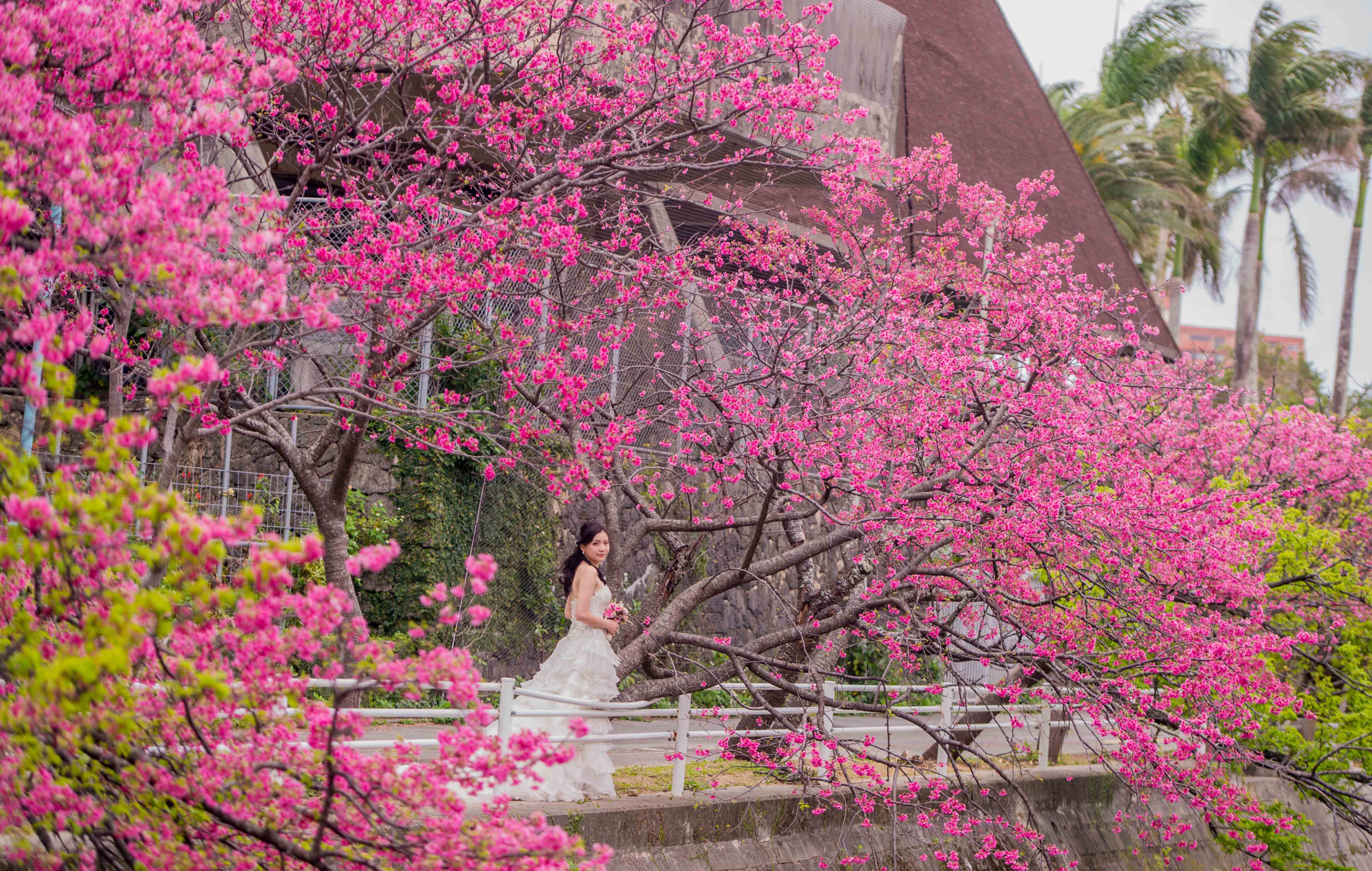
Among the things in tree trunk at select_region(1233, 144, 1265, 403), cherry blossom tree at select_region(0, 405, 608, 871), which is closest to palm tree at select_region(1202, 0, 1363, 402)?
tree trunk at select_region(1233, 144, 1265, 403)

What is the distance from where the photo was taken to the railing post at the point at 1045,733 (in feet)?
40.8

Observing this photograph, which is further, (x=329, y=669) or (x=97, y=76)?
(x=97, y=76)

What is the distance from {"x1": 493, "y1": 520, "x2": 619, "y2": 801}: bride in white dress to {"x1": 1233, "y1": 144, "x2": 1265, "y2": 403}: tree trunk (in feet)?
89.3

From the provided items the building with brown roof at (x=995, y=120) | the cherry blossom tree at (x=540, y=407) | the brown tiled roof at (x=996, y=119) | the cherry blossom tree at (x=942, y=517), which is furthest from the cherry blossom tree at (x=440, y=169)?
the brown tiled roof at (x=996, y=119)

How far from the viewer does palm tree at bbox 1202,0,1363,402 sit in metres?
32.4

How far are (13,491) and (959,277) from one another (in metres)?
12.5

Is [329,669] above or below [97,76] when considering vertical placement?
below

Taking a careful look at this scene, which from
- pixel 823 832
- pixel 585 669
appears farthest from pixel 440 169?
pixel 823 832

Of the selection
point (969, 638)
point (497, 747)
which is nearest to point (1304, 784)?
point (969, 638)

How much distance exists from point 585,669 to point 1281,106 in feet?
102

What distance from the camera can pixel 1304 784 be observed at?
11.1 m

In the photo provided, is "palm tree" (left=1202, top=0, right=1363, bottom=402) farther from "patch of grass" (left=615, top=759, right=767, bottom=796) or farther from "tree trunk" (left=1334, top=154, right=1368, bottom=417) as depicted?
"patch of grass" (left=615, top=759, right=767, bottom=796)

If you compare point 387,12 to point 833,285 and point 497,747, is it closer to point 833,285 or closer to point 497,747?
point 497,747

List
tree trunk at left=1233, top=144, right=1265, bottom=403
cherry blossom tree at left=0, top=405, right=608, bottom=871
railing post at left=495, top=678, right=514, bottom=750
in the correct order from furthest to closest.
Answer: tree trunk at left=1233, top=144, right=1265, bottom=403 → railing post at left=495, top=678, right=514, bottom=750 → cherry blossom tree at left=0, top=405, right=608, bottom=871
